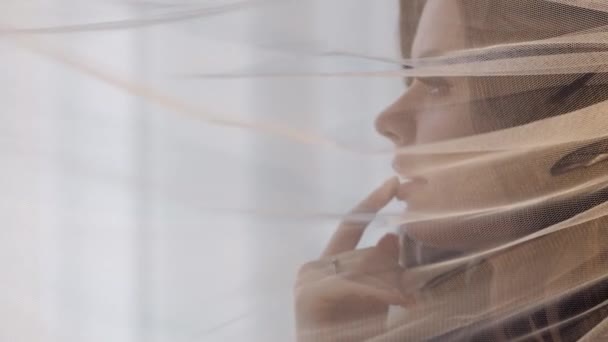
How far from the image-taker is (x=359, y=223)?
21.3 inches

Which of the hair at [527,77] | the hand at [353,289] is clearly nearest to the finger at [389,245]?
the hand at [353,289]

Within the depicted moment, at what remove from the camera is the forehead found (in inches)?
22.0

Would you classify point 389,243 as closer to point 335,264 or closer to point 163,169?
point 335,264

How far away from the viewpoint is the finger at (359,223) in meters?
0.53

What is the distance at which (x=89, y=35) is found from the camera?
19.6 inches

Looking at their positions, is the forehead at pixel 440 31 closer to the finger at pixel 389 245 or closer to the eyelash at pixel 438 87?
the eyelash at pixel 438 87

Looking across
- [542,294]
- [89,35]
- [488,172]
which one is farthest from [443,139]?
[89,35]

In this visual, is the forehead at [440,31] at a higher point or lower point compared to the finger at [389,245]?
higher

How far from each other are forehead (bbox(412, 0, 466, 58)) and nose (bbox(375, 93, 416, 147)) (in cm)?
4

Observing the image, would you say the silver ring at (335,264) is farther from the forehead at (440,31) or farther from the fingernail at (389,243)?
the forehead at (440,31)

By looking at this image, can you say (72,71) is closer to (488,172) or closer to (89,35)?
(89,35)

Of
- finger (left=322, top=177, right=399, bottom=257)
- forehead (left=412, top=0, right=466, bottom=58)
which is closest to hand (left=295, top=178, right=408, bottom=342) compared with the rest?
finger (left=322, top=177, right=399, bottom=257)

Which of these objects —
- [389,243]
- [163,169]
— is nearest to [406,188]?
[389,243]

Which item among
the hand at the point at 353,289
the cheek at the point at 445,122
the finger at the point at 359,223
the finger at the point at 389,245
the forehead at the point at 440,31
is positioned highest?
the forehead at the point at 440,31
